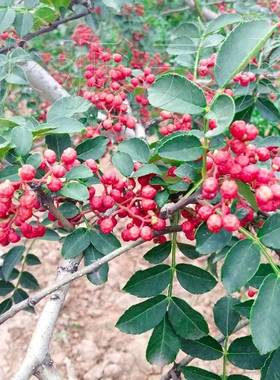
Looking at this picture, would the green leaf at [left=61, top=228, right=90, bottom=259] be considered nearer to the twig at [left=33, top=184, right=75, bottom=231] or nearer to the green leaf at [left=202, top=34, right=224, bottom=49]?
the twig at [left=33, top=184, right=75, bottom=231]

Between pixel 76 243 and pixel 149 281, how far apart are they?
16 centimetres

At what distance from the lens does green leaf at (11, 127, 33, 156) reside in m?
0.79

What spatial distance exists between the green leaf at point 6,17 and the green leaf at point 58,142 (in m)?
0.44

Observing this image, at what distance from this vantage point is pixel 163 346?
1.00 m

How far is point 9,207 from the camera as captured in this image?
80 centimetres

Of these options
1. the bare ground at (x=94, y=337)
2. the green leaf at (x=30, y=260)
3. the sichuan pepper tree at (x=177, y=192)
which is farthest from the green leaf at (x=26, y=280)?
the bare ground at (x=94, y=337)

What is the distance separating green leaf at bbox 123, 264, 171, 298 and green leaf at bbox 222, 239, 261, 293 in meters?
0.25

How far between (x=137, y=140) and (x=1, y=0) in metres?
0.62

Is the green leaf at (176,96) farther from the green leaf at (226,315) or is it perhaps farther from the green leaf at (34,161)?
the green leaf at (226,315)

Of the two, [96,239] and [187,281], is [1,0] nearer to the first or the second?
[96,239]

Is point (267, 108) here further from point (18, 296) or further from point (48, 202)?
point (18, 296)

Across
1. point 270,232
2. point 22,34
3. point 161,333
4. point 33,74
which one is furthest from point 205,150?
point 33,74

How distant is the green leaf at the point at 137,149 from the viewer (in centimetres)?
90

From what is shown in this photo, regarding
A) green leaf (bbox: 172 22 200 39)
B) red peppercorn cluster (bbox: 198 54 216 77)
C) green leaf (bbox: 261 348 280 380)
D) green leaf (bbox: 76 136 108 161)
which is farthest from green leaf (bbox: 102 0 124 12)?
green leaf (bbox: 261 348 280 380)
